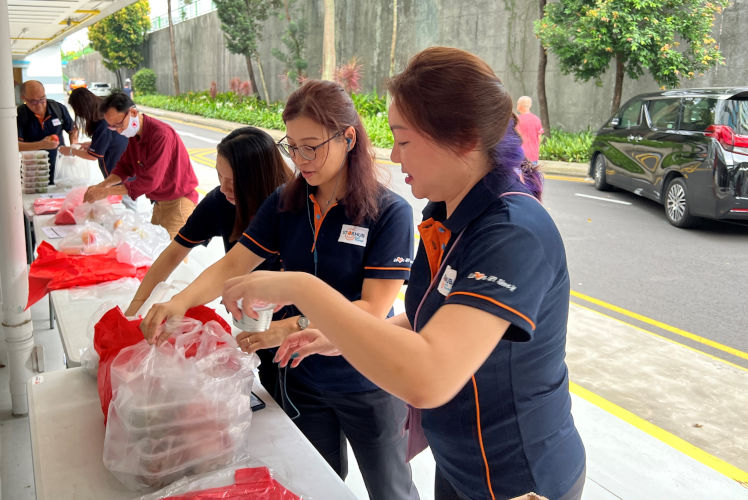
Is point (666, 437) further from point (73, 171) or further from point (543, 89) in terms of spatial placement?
point (543, 89)

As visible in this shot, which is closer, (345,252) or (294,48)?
(345,252)

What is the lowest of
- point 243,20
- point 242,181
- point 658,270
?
point 658,270

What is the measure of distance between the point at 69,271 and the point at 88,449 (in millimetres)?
1527

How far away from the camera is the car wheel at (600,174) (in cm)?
980

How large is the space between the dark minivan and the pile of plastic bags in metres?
6.82

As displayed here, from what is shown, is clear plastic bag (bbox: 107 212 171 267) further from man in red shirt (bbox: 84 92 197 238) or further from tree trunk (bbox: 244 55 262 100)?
tree trunk (bbox: 244 55 262 100)

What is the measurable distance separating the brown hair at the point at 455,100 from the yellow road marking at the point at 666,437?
2417 millimetres

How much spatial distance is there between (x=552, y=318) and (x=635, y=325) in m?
3.85

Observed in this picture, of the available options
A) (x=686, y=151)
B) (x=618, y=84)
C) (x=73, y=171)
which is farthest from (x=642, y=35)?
(x=73, y=171)

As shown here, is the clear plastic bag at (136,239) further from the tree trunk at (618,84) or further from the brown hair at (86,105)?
the tree trunk at (618,84)

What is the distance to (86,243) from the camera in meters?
2.99

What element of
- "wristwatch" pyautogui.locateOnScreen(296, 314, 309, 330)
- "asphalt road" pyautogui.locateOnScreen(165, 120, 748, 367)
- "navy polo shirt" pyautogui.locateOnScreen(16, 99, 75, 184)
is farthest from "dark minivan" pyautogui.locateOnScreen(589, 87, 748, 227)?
"navy polo shirt" pyautogui.locateOnScreen(16, 99, 75, 184)

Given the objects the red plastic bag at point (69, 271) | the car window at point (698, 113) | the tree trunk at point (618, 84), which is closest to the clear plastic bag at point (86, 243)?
the red plastic bag at point (69, 271)

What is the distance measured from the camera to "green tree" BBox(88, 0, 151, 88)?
3519 cm
